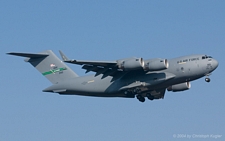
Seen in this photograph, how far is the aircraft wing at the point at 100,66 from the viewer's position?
1037 inches

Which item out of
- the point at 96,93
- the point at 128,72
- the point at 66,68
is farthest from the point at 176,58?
the point at 66,68

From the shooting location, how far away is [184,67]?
87.7ft

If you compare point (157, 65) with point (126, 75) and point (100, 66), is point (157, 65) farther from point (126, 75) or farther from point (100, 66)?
point (100, 66)

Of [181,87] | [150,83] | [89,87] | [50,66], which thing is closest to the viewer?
[150,83]

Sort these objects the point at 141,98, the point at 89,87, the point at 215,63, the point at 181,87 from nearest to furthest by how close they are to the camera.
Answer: the point at 215,63 → the point at 89,87 → the point at 141,98 → the point at 181,87

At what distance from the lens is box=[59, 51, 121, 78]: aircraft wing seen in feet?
→ 86.4

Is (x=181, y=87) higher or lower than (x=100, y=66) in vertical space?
lower

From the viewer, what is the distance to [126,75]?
28188mm

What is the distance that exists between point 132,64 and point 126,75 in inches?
68.1

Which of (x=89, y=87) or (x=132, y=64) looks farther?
(x=89, y=87)

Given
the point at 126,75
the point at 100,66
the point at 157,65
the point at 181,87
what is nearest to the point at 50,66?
the point at 100,66

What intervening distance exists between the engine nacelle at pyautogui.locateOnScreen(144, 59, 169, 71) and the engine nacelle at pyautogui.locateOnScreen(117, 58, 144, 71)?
359 mm

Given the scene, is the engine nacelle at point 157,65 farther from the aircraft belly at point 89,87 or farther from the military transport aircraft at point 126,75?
the aircraft belly at point 89,87

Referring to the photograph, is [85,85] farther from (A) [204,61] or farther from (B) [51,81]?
(A) [204,61]
